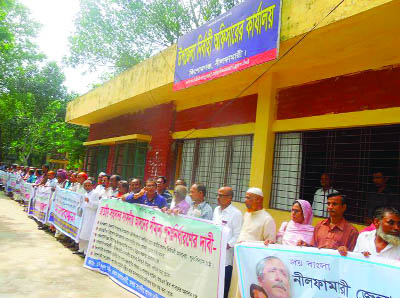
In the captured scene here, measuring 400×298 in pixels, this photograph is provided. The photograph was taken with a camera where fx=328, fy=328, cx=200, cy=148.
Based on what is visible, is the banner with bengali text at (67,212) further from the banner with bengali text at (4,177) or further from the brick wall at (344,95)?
the banner with bengali text at (4,177)

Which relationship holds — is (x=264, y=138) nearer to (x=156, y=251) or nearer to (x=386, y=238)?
(x=156, y=251)

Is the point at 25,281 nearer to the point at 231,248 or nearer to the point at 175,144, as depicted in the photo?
the point at 231,248

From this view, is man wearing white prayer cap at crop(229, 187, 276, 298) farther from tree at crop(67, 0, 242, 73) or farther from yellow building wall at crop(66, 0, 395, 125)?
tree at crop(67, 0, 242, 73)

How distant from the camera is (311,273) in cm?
251

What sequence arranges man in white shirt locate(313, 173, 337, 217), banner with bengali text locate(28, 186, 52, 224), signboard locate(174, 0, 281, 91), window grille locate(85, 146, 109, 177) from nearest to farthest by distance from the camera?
signboard locate(174, 0, 281, 91), man in white shirt locate(313, 173, 337, 217), banner with bengali text locate(28, 186, 52, 224), window grille locate(85, 146, 109, 177)

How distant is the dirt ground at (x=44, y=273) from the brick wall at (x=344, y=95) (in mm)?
3747

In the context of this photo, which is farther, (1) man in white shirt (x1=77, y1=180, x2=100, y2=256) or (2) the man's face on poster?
(1) man in white shirt (x1=77, y1=180, x2=100, y2=256)

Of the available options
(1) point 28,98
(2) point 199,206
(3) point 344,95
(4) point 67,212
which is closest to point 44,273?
(4) point 67,212

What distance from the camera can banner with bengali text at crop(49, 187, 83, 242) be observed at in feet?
19.4

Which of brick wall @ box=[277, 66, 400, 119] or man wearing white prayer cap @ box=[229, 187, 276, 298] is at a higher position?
brick wall @ box=[277, 66, 400, 119]

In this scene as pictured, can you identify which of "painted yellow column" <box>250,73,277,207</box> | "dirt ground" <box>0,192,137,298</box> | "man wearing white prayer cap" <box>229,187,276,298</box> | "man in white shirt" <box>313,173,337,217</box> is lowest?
"dirt ground" <box>0,192,137,298</box>

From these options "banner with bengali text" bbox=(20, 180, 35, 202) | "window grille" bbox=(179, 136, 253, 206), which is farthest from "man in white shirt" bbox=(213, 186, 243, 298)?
"banner with bengali text" bbox=(20, 180, 35, 202)

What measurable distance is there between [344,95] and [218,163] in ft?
9.70

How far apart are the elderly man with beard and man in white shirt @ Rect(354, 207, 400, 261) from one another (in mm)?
629
